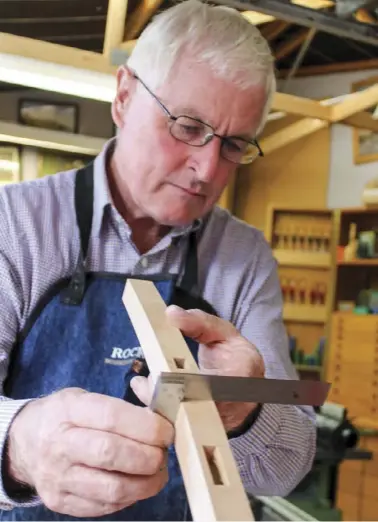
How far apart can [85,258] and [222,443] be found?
18.3 inches

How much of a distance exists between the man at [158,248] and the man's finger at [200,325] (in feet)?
0.08

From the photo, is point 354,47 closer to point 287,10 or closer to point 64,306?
point 287,10

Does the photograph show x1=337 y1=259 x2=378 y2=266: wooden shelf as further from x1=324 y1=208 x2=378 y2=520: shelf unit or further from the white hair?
the white hair

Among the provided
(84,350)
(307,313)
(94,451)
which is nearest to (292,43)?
(307,313)

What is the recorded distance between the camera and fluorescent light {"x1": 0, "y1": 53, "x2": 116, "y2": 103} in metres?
1.52

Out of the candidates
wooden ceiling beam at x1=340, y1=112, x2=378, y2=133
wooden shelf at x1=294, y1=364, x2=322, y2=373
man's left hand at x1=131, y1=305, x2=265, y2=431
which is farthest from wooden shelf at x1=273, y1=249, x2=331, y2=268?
man's left hand at x1=131, y1=305, x2=265, y2=431

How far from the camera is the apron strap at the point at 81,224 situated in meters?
0.86

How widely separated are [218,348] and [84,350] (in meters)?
0.27

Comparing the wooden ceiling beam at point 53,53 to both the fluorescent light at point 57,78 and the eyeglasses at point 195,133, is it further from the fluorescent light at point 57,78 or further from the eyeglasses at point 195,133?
the eyeglasses at point 195,133

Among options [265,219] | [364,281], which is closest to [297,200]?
[265,219]

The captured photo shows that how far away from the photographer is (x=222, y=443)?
18.8 inches

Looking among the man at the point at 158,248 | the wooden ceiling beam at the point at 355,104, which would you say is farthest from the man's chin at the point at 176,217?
the wooden ceiling beam at the point at 355,104

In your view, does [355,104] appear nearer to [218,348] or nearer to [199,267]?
[199,267]

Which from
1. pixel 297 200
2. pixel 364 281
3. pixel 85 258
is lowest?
pixel 364 281
